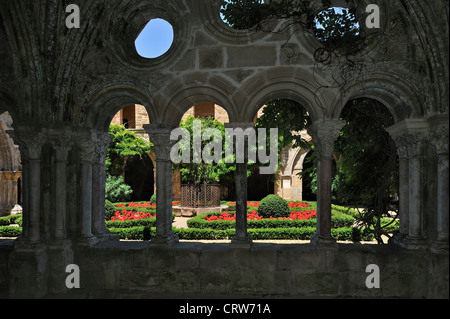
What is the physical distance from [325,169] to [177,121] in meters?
2.06

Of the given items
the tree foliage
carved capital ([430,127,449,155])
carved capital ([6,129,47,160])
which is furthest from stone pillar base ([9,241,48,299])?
the tree foliage

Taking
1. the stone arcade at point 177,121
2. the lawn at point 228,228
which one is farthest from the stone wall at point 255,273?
the lawn at point 228,228

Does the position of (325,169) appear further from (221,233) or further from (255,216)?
(255,216)

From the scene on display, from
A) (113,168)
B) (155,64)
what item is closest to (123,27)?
(155,64)

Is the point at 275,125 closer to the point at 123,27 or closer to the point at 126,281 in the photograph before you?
the point at 123,27

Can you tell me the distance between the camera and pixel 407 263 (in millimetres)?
4074

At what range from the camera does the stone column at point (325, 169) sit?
4.22 meters

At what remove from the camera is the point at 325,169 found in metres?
4.30

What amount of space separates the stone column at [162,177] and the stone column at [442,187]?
3.24 m

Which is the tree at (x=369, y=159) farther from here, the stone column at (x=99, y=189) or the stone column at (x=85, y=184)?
the stone column at (x=85, y=184)

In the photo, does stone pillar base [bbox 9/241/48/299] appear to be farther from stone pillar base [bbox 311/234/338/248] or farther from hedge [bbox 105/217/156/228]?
hedge [bbox 105/217/156/228]

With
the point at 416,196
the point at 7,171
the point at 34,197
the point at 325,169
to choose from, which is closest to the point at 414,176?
the point at 416,196

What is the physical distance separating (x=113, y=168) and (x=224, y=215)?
847cm

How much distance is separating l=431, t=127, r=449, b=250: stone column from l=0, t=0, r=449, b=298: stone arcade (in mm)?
31
